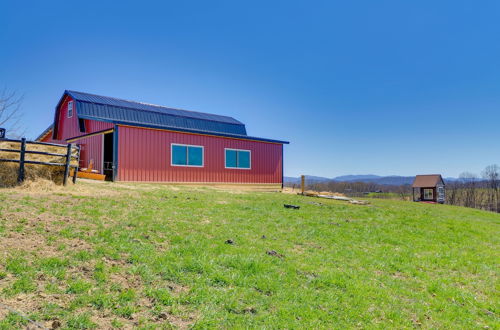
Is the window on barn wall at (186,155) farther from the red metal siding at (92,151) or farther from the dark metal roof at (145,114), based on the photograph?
the red metal siding at (92,151)

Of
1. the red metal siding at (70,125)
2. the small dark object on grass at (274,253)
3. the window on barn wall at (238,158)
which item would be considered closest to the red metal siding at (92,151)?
the red metal siding at (70,125)

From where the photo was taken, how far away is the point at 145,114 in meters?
24.5

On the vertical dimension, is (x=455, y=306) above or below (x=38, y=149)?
below

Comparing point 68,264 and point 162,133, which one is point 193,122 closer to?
point 162,133

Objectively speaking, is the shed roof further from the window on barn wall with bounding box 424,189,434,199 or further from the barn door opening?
the barn door opening

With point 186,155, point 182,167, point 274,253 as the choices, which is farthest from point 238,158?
point 274,253

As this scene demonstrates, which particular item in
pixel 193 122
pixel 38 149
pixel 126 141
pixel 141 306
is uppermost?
pixel 193 122

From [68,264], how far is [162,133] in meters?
13.8

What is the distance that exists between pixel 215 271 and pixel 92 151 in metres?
16.3

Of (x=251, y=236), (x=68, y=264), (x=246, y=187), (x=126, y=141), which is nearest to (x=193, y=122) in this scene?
(x=246, y=187)

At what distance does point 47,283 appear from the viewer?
4352 millimetres

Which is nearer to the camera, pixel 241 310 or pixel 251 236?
pixel 241 310

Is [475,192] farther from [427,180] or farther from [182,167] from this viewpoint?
[182,167]

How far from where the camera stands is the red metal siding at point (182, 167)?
17.0 metres
